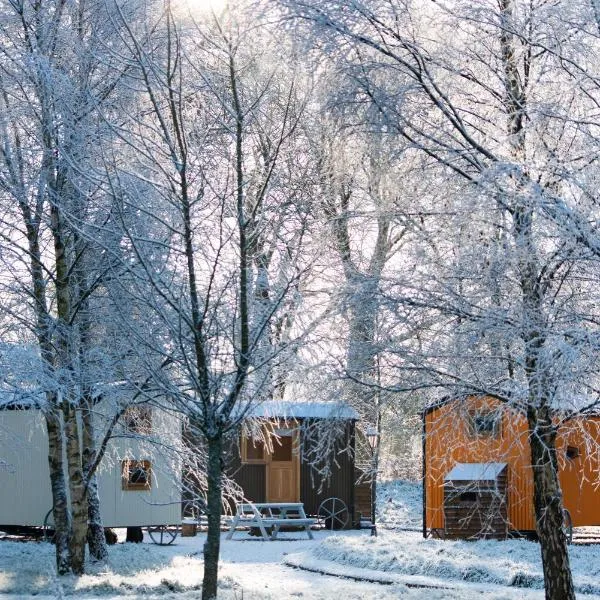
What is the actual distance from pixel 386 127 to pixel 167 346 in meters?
2.89

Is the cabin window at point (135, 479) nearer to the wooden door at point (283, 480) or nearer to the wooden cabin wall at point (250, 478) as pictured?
the wooden cabin wall at point (250, 478)

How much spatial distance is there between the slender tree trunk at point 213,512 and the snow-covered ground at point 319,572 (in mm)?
1063

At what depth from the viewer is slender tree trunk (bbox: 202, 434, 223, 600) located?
8398 mm

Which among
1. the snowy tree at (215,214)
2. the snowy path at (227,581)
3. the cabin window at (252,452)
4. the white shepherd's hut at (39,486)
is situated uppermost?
the snowy tree at (215,214)

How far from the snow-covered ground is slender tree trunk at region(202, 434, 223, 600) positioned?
1.06 meters

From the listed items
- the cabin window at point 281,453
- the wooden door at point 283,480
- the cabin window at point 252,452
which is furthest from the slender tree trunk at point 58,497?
the cabin window at point 281,453

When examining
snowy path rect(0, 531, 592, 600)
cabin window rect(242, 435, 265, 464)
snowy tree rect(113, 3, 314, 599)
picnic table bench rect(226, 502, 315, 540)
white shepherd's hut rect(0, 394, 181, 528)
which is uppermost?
snowy tree rect(113, 3, 314, 599)

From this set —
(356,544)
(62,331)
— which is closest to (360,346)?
(62,331)

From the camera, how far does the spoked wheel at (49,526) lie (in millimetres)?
18047

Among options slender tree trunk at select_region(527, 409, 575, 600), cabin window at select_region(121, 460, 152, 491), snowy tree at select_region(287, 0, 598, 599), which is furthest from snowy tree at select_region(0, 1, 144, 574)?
cabin window at select_region(121, 460, 152, 491)

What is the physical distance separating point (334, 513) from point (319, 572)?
8.70 m

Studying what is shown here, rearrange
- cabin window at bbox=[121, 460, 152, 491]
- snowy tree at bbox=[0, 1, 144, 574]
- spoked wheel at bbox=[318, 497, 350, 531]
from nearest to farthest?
snowy tree at bbox=[0, 1, 144, 574] < cabin window at bbox=[121, 460, 152, 491] < spoked wheel at bbox=[318, 497, 350, 531]

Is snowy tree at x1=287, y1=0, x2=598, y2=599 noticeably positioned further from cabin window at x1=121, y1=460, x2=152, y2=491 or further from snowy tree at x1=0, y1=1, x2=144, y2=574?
cabin window at x1=121, y1=460, x2=152, y2=491

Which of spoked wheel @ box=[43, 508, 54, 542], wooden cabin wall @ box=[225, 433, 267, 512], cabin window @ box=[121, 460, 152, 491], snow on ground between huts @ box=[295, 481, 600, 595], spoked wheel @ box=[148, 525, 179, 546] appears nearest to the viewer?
snow on ground between huts @ box=[295, 481, 600, 595]
